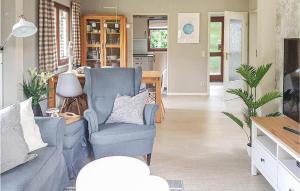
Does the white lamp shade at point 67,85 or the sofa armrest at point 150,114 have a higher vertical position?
the white lamp shade at point 67,85

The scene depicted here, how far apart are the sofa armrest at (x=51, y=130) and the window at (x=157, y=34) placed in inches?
335

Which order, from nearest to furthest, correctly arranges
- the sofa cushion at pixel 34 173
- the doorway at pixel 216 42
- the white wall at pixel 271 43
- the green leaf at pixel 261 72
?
1. the sofa cushion at pixel 34 173
2. the green leaf at pixel 261 72
3. the white wall at pixel 271 43
4. the doorway at pixel 216 42

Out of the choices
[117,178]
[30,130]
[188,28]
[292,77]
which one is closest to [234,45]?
[188,28]

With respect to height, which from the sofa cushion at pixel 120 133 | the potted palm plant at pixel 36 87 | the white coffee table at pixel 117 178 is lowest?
the white coffee table at pixel 117 178

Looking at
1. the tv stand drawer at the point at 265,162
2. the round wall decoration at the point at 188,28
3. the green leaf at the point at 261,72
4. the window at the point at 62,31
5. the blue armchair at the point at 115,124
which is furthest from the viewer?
the round wall decoration at the point at 188,28

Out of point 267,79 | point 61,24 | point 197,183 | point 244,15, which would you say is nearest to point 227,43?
point 244,15

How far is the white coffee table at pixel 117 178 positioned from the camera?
2539 millimetres

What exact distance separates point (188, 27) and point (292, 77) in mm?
6196

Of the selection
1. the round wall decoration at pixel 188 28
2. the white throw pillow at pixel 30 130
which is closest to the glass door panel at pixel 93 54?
the round wall decoration at pixel 188 28

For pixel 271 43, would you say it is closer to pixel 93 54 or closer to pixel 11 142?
pixel 11 142

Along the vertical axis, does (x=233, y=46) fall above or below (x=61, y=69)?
above

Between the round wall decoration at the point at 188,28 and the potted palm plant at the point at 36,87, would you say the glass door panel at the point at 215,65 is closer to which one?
the round wall decoration at the point at 188,28

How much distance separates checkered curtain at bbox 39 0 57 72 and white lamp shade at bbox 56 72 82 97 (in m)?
0.89

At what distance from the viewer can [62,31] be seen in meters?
7.48
